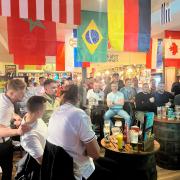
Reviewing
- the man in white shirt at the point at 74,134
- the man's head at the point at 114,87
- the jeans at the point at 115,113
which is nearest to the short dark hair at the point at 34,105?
the man in white shirt at the point at 74,134

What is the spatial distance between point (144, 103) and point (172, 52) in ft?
6.17

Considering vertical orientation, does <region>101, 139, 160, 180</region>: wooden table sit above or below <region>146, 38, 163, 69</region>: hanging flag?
below

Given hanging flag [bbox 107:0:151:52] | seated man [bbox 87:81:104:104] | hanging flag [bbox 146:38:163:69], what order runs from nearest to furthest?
1. hanging flag [bbox 107:0:151:52]
2. seated man [bbox 87:81:104:104]
3. hanging flag [bbox 146:38:163:69]

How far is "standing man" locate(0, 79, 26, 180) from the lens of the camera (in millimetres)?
2447

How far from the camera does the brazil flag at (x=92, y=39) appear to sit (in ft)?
13.1

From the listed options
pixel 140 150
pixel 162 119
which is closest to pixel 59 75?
pixel 162 119

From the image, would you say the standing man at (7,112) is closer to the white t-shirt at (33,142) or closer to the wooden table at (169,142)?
the white t-shirt at (33,142)

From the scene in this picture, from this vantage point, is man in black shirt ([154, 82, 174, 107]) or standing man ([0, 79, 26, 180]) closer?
standing man ([0, 79, 26, 180])

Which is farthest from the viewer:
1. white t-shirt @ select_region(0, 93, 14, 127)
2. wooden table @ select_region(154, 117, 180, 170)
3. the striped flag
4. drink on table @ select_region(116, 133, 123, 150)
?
wooden table @ select_region(154, 117, 180, 170)

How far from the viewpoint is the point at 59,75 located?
8.39 meters

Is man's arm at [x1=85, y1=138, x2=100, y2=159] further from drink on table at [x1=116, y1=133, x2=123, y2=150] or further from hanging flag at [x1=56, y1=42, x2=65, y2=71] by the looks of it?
hanging flag at [x1=56, y1=42, x2=65, y2=71]

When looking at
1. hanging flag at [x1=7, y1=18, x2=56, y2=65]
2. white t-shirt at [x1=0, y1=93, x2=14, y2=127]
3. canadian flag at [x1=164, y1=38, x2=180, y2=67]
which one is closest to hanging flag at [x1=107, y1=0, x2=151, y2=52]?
hanging flag at [x1=7, y1=18, x2=56, y2=65]

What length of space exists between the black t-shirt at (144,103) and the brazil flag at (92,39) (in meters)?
1.71

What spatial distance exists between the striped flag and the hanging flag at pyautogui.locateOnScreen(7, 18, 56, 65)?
1.72ft
